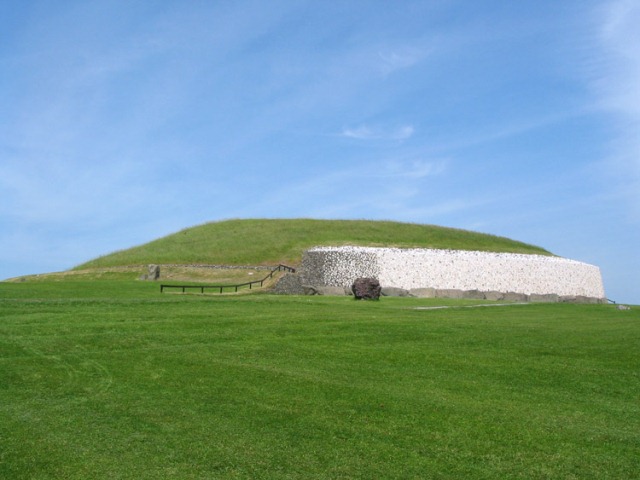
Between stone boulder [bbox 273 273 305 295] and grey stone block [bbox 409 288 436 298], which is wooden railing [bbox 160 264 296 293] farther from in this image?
grey stone block [bbox 409 288 436 298]

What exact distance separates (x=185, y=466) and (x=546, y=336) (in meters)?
13.1

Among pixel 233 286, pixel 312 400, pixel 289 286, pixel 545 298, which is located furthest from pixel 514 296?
pixel 312 400

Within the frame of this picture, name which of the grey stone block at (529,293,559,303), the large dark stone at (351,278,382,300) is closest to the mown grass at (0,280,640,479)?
the large dark stone at (351,278,382,300)

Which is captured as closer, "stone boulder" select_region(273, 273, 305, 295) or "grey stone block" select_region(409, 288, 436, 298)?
"grey stone block" select_region(409, 288, 436, 298)

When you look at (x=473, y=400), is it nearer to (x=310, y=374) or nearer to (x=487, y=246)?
(x=310, y=374)

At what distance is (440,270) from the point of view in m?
49.1

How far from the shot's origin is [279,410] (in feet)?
33.3

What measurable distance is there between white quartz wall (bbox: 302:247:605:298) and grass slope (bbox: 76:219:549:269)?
635cm

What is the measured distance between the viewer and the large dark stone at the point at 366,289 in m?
34.6

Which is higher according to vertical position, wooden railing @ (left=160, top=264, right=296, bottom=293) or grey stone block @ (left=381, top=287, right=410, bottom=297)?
wooden railing @ (left=160, top=264, right=296, bottom=293)

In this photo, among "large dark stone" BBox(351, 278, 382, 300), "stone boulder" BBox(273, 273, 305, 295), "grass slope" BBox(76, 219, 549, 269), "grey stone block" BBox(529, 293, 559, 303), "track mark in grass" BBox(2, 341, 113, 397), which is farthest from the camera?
"grass slope" BBox(76, 219, 549, 269)

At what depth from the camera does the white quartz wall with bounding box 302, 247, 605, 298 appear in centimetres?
4897

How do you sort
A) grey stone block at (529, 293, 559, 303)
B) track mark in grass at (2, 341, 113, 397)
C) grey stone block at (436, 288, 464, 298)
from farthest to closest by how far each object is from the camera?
grey stone block at (529, 293, 559, 303), grey stone block at (436, 288, 464, 298), track mark in grass at (2, 341, 113, 397)

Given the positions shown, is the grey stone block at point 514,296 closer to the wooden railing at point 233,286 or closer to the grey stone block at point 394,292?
the grey stone block at point 394,292
